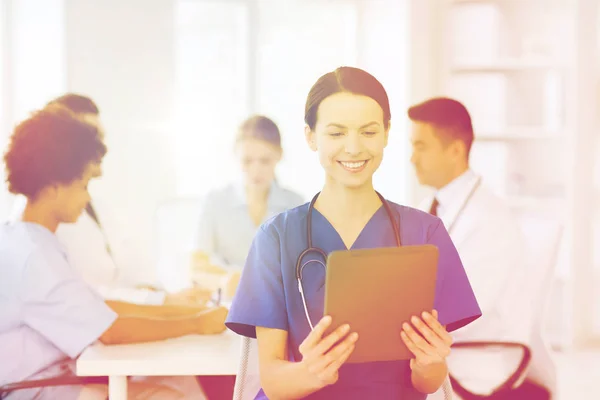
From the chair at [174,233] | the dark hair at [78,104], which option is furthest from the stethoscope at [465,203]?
the dark hair at [78,104]

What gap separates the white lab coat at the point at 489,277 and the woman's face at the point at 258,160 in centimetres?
93

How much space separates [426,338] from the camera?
1200 millimetres

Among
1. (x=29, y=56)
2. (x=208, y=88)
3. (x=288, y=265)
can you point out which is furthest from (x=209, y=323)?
(x=208, y=88)

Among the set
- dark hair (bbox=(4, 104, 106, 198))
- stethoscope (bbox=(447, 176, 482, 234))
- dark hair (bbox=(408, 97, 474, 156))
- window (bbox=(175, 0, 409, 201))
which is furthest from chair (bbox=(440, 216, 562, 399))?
window (bbox=(175, 0, 409, 201))

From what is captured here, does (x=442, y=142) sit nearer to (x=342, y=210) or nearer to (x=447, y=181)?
(x=447, y=181)

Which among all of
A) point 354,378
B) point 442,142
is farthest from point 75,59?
point 354,378

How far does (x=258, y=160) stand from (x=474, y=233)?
1060mm

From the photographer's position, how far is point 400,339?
120cm

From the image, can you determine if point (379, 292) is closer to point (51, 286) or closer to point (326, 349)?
point (326, 349)

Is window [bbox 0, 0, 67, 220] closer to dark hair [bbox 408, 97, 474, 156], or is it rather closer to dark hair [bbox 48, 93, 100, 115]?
dark hair [bbox 48, 93, 100, 115]

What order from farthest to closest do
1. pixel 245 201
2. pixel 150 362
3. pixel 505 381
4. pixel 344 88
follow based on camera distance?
pixel 245 201 → pixel 505 381 → pixel 150 362 → pixel 344 88

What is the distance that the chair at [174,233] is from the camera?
9.25 ft

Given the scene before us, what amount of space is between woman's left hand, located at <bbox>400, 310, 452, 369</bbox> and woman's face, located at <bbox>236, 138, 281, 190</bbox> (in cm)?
165

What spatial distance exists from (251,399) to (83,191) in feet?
2.31
